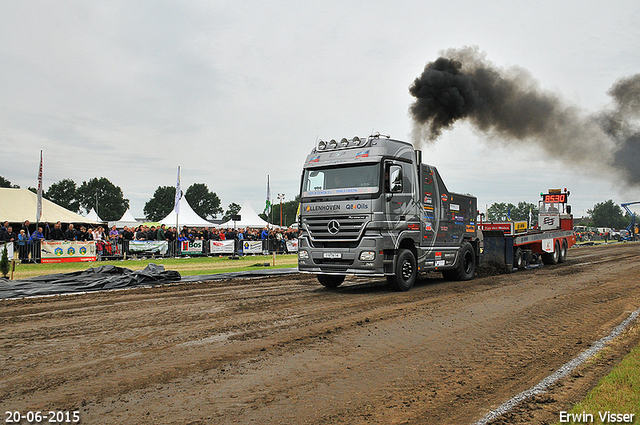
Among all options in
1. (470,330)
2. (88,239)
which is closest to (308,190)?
(470,330)

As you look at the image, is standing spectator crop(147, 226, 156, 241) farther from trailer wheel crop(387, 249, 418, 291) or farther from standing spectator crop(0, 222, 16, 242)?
trailer wheel crop(387, 249, 418, 291)

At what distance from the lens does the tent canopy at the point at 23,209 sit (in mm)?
27359

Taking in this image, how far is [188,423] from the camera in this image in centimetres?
366

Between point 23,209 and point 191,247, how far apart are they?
36.9 ft

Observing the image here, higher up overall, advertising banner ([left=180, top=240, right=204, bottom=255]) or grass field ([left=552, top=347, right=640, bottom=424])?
advertising banner ([left=180, top=240, right=204, bottom=255])

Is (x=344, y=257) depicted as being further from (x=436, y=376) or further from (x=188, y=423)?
(x=188, y=423)

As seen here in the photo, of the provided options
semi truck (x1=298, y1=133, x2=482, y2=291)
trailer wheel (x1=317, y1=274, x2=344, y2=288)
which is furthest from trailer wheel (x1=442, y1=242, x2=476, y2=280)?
trailer wheel (x1=317, y1=274, x2=344, y2=288)

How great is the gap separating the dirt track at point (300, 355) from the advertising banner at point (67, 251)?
10905mm

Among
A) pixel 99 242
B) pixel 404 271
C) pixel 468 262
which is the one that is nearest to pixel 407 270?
pixel 404 271

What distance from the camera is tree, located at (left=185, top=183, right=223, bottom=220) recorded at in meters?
145

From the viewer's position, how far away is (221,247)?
26891mm

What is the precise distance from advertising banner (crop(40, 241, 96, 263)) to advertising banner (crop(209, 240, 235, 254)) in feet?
21.9

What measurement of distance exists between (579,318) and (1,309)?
35.0 feet

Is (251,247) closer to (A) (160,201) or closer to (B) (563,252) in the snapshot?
(B) (563,252)
